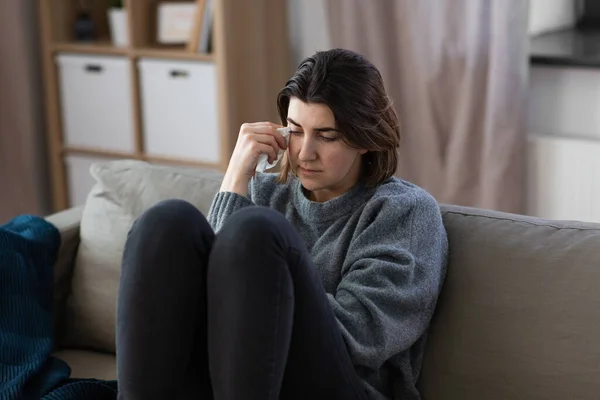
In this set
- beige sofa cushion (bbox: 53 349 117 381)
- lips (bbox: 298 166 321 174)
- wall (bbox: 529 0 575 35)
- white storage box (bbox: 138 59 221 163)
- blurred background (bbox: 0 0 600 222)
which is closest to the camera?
lips (bbox: 298 166 321 174)

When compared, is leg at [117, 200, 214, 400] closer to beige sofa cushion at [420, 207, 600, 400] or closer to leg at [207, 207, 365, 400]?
leg at [207, 207, 365, 400]

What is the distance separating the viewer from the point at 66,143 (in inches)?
145

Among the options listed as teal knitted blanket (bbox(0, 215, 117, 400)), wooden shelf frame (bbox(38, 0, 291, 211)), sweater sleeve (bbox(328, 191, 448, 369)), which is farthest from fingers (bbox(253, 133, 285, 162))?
wooden shelf frame (bbox(38, 0, 291, 211))

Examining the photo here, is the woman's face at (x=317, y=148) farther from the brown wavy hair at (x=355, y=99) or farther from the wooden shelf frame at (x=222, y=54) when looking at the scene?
the wooden shelf frame at (x=222, y=54)

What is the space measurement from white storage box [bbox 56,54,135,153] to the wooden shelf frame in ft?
0.09

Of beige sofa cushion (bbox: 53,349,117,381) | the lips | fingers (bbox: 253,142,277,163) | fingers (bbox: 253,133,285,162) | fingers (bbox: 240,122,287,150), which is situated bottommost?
beige sofa cushion (bbox: 53,349,117,381)

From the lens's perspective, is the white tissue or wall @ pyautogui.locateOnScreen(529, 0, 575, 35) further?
wall @ pyautogui.locateOnScreen(529, 0, 575, 35)

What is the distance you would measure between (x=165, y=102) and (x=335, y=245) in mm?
1696

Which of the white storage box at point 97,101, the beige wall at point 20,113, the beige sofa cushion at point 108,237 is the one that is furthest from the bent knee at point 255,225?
the beige wall at point 20,113

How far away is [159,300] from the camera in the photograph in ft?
5.12

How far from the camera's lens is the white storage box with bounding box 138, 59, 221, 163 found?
10.8 feet

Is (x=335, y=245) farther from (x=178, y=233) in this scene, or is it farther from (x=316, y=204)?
(x=178, y=233)

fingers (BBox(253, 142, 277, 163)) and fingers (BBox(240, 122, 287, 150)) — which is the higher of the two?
fingers (BBox(240, 122, 287, 150))

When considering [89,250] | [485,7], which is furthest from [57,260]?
[485,7]
